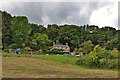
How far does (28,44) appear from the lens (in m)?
57.8

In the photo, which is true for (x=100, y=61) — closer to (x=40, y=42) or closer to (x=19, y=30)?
(x=19, y=30)

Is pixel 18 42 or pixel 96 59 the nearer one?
pixel 96 59

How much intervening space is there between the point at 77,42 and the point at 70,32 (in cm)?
633

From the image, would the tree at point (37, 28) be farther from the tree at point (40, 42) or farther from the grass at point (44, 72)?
the grass at point (44, 72)

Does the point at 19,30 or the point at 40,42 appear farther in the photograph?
the point at 40,42

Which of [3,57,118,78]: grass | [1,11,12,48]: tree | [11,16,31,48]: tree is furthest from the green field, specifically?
[1,11,12,48]: tree

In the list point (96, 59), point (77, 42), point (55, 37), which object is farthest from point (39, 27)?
point (96, 59)

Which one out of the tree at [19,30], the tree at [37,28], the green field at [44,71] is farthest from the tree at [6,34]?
the green field at [44,71]

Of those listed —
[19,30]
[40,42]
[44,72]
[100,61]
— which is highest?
[19,30]

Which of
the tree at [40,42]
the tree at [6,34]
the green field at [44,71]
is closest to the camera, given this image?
Answer: the green field at [44,71]

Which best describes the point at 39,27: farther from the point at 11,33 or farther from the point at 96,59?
the point at 96,59

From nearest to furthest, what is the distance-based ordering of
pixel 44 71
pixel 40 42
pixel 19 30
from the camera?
pixel 44 71 < pixel 19 30 < pixel 40 42

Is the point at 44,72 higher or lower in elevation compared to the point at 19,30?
lower

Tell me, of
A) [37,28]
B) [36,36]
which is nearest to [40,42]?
[36,36]
